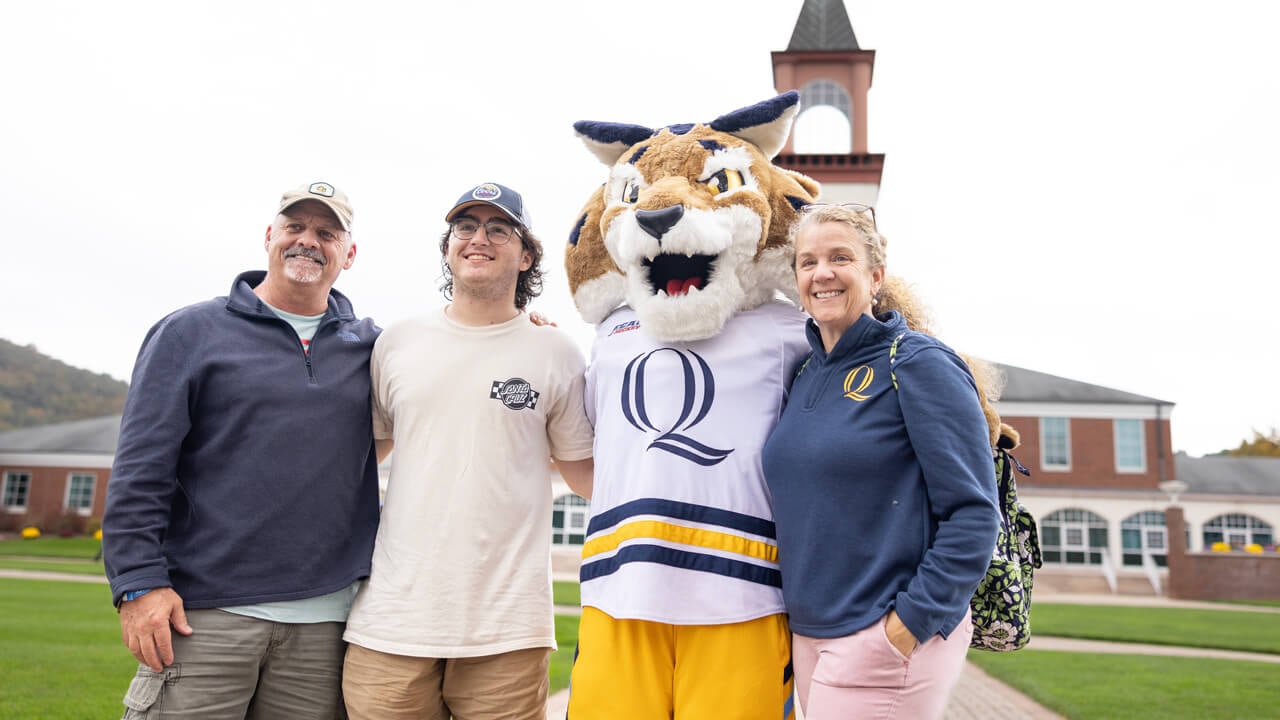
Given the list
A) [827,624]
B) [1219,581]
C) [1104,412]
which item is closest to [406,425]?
[827,624]

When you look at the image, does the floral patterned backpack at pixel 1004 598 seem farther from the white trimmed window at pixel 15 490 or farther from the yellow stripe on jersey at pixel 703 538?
the white trimmed window at pixel 15 490

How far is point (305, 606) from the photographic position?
3186 millimetres

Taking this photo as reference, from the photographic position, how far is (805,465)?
105 inches

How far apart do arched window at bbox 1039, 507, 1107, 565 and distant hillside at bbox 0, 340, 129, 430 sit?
268ft

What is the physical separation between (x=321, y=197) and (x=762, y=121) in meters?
1.79

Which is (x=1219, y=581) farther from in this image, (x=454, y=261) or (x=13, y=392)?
(x=13, y=392)

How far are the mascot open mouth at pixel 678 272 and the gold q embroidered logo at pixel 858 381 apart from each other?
678mm

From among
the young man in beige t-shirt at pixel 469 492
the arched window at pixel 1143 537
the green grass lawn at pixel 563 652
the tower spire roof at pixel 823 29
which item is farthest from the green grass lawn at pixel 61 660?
the arched window at pixel 1143 537

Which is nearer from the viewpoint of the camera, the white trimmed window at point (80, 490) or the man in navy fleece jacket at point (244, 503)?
the man in navy fleece jacket at point (244, 503)

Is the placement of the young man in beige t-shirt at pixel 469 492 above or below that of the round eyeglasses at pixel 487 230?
below

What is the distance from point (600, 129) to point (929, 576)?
7.28ft

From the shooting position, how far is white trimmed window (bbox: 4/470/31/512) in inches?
1548

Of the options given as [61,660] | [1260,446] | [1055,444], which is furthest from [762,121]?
[1260,446]

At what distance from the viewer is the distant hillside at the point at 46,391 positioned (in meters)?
82.9
